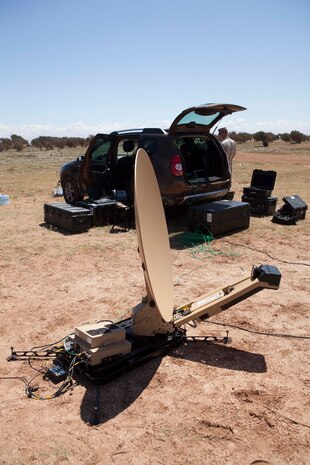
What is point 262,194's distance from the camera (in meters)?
9.36

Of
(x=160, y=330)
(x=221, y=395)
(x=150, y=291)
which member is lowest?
(x=221, y=395)

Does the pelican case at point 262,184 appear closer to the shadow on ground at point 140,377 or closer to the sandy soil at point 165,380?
the sandy soil at point 165,380

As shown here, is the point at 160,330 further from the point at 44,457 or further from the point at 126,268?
the point at 126,268

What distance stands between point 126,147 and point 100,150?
734 mm

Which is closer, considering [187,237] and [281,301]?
[281,301]

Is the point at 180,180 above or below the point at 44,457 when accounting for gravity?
above

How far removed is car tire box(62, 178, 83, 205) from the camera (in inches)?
374

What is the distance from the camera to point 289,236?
778 cm

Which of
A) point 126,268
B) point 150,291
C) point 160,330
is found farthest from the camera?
point 126,268

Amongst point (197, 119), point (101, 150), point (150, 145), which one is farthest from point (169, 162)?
point (101, 150)

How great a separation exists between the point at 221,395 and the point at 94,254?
3.84m

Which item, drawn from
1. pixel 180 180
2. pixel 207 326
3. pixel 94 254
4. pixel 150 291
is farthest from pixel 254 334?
pixel 180 180

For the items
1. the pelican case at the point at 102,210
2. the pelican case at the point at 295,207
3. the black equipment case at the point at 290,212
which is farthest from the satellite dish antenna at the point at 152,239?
the pelican case at the point at 295,207

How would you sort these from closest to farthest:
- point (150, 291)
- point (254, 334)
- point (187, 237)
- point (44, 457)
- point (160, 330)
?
point (44, 457)
point (150, 291)
point (160, 330)
point (254, 334)
point (187, 237)
